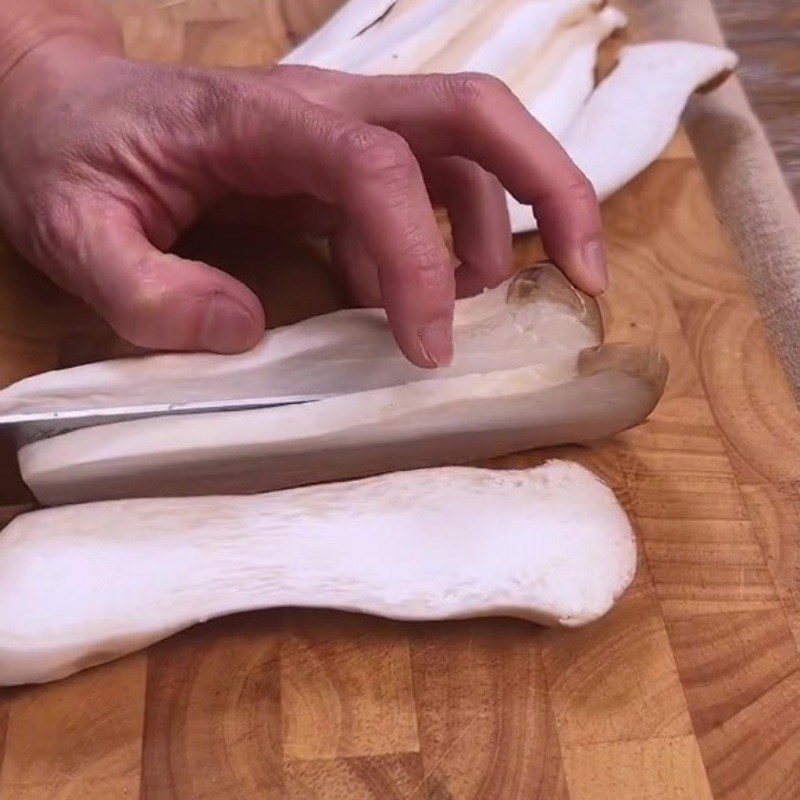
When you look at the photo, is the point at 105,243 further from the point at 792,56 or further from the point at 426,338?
the point at 792,56

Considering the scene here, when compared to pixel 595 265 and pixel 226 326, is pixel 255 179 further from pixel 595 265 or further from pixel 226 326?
pixel 595 265

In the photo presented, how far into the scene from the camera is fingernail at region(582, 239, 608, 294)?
2.88 feet

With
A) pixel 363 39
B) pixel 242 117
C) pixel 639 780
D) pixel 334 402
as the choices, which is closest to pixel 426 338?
pixel 334 402

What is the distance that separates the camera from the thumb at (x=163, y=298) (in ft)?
2.57

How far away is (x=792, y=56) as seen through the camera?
144 centimetres

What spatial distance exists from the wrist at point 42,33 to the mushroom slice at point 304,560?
18.1 inches

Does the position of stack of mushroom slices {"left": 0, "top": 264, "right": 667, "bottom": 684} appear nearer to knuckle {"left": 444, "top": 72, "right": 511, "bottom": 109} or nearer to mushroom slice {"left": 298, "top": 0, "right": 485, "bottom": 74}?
knuckle {"left": 444, "top": 72, "right": 511, "bottom": 109}

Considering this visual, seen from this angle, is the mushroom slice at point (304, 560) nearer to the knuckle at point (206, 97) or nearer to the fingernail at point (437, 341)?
the fingernail at point (437, 341)

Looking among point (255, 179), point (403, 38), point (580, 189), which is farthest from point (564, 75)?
point (255, 179)

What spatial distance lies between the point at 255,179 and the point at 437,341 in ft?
0.75

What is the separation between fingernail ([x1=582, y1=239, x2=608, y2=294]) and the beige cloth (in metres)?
0.26

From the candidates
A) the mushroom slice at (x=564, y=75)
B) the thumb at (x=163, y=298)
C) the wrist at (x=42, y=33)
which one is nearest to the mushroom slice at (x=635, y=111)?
the mushroom slice at (x=564, y=75)

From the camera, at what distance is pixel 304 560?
29.6 inches

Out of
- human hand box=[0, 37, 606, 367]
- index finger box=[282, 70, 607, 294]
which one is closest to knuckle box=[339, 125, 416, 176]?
human hand box=[0, 37, 606, 367]
